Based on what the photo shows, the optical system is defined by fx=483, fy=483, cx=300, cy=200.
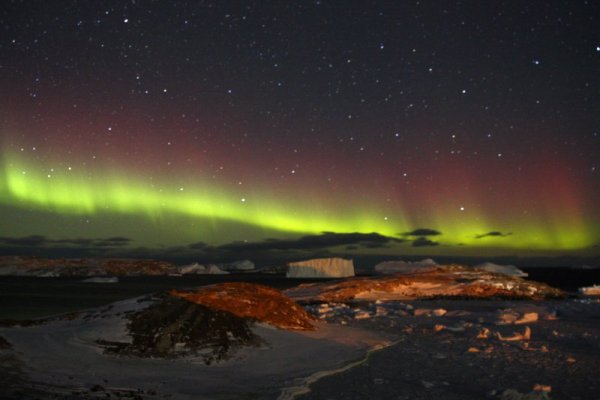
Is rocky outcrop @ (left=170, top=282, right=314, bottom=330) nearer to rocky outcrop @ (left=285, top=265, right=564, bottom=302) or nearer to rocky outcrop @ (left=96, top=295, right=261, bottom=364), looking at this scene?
rocky outcrop @ (left=96, top=295, right=261, bottom=364)

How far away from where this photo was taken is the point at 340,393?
7734 millimetres

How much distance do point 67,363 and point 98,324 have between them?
254 cm

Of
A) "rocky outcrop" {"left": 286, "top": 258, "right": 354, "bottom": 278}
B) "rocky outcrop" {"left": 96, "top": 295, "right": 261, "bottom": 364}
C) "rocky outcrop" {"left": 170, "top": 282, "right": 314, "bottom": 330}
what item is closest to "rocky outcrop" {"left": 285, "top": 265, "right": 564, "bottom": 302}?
"rocky outcrop" {"left": 170, "top": 282, "right": 314, "bottom": 330}

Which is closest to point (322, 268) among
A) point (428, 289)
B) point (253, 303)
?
point (428, 289)

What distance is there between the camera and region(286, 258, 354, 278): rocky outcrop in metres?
99.4

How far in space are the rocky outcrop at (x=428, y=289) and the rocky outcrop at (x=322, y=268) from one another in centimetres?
6140

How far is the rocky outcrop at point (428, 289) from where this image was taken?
31.7 meters

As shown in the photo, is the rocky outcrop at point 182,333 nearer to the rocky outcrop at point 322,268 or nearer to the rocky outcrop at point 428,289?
the rocky outcrop at point 428,289

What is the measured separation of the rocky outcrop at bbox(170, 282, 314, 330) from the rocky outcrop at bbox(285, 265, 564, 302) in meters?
14.6

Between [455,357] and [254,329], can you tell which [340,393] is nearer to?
[455,357]

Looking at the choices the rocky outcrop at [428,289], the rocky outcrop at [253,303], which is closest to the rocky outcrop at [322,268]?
the rocky outcrop at [428,289]

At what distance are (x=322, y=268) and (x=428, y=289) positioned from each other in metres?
69.7

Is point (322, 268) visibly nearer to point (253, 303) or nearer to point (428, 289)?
point (428, 289)

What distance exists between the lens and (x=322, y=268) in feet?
339
